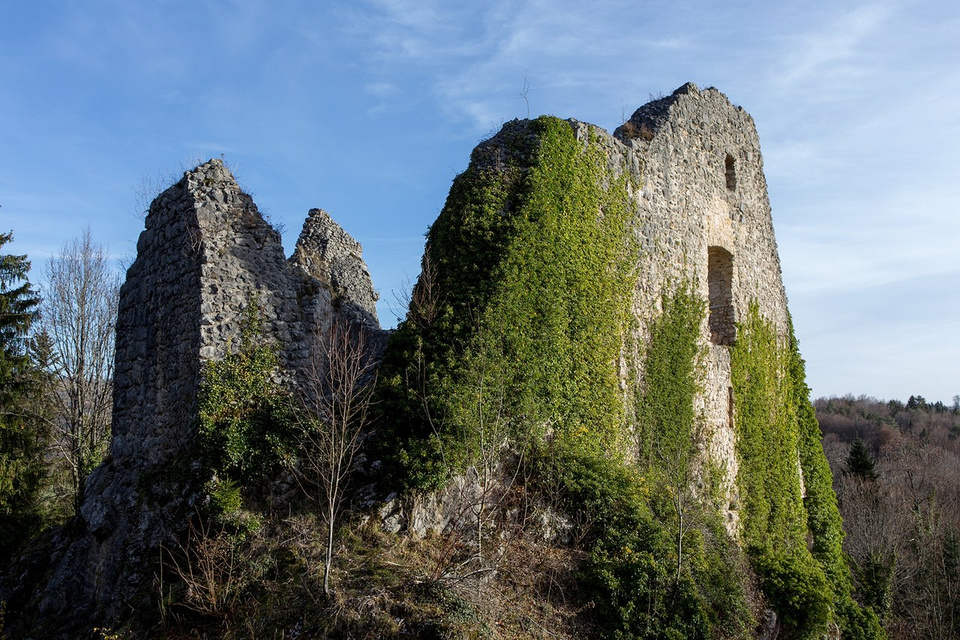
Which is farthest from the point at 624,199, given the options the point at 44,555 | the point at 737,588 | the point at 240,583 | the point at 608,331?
the point at 44,555

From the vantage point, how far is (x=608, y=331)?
433 inches

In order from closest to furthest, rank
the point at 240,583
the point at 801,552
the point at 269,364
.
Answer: the point at 240,583 < the point at 269,364 < the point at 801,552

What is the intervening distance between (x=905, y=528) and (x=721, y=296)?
21469 mm

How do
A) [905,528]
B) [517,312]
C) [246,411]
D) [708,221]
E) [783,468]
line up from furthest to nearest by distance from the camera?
[905,528] → [783,468] → [708,221] → [517,312] → [246,411]

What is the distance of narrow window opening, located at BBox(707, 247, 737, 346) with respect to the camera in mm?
14789

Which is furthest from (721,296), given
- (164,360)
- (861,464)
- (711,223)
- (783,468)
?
(861,464)

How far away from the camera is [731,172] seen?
1579 centimetres

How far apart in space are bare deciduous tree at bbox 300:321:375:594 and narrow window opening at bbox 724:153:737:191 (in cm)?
998

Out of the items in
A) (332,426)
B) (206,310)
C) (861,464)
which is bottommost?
(861,464)

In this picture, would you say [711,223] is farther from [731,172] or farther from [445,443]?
[445,443]

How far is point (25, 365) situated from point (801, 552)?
739 inches

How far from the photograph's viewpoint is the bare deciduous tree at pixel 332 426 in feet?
25.0

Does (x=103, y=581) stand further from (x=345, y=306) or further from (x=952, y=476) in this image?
(x=952, y=476)

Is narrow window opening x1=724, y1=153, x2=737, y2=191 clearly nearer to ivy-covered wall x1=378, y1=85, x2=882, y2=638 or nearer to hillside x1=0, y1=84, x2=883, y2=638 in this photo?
ivy-covered wall x1=378, y1=85, x2=882, y2=638
